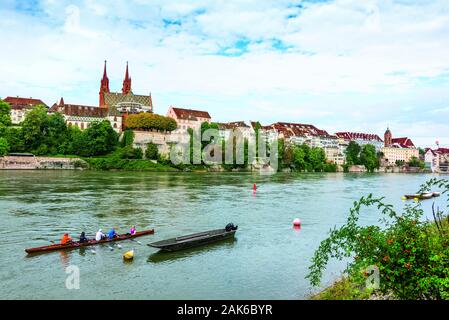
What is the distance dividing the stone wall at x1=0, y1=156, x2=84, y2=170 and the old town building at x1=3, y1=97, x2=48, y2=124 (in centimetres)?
3772

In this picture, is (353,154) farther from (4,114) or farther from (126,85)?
(4,114)

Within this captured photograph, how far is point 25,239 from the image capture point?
21922mm

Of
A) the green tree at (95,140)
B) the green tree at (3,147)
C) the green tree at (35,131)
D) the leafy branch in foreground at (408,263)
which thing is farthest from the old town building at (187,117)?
the leafy branch in foreground at (408,263)

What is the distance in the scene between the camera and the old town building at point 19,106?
12450cm

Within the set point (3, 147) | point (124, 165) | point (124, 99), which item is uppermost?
point (124, 99)

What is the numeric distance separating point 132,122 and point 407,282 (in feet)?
354

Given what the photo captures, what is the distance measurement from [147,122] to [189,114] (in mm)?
35007

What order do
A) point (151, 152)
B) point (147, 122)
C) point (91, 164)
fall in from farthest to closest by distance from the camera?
point (147, 122), point (151, 152), point (91, 164)

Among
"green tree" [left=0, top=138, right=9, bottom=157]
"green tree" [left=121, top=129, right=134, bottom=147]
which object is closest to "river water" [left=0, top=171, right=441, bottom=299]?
"green tree" [left=0, top=138, right=9, bottom=157]

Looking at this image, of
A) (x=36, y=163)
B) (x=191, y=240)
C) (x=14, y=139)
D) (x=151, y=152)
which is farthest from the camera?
(x=151, y=152)

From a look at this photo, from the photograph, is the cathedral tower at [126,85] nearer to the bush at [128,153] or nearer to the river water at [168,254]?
the bush at [128,153]

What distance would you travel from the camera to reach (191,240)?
20422 millimetres

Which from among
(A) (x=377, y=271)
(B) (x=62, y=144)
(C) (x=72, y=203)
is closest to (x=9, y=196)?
(C) (x=72, y=203)

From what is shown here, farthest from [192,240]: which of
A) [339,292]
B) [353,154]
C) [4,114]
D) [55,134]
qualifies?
[353,154]
